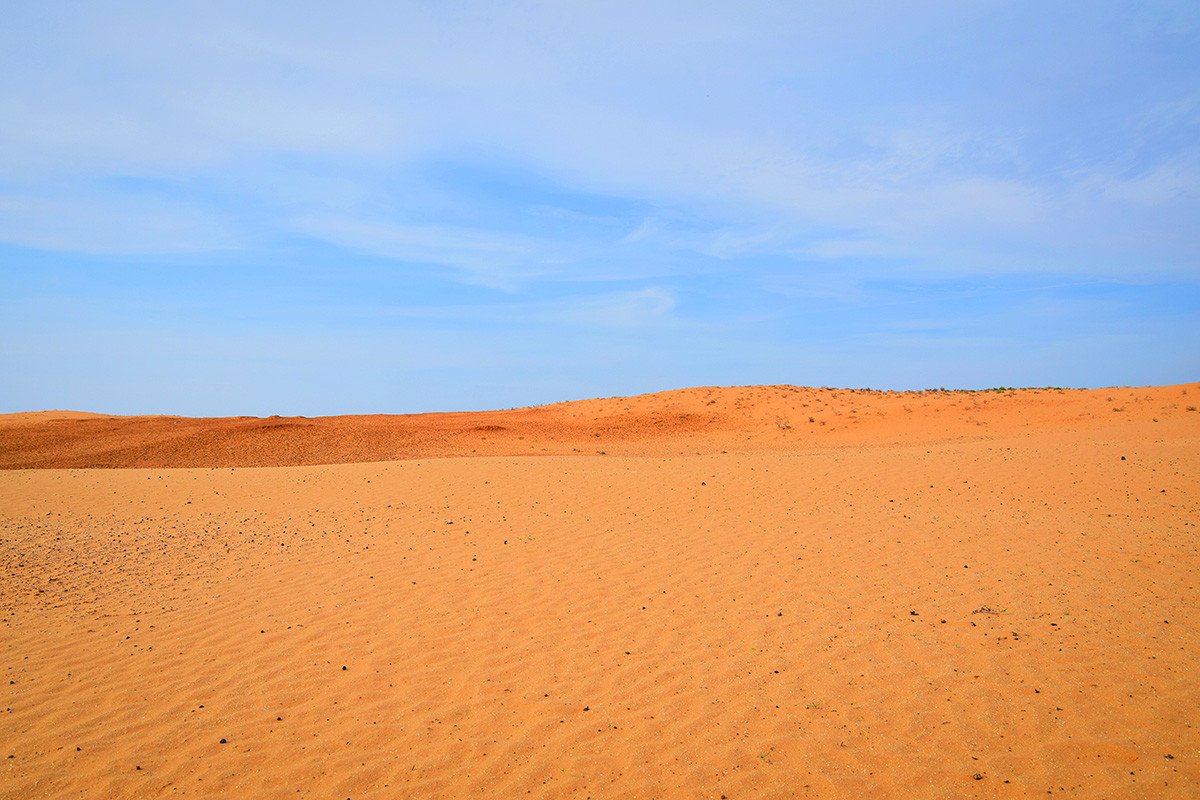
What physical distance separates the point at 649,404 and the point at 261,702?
97.0 feet

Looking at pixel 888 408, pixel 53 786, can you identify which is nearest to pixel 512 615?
pixel 53 786

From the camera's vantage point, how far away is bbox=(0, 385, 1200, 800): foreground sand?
4590mm

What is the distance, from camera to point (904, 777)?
439 centimetres

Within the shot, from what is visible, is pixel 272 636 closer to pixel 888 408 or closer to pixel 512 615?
pixel 512 615

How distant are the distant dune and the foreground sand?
839 centimetres

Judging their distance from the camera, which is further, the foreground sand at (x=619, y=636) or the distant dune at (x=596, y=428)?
the distant dune at (x=596, y=428)

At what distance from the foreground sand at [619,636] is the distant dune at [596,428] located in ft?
27.5

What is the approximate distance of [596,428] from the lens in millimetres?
29984

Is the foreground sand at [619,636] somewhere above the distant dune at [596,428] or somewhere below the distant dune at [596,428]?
below

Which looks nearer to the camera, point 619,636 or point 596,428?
point 619,636

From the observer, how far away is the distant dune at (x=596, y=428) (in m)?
22.7

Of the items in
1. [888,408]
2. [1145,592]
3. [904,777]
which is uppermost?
[888,408]

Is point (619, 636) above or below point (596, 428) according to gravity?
below

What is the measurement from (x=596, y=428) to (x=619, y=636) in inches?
918
